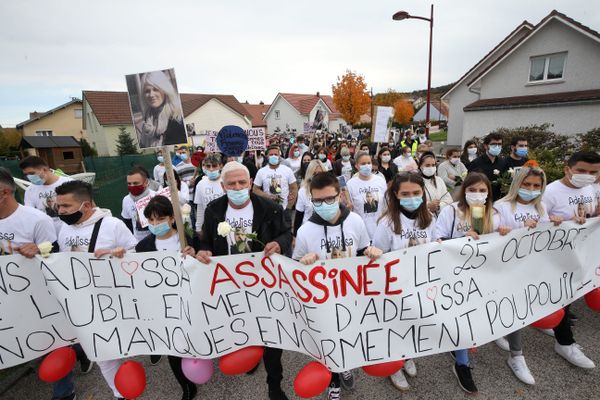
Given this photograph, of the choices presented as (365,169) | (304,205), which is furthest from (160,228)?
(365,169)

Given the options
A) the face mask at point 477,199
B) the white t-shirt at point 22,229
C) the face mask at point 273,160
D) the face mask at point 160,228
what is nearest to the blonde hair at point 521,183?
the face mask at point 477,199

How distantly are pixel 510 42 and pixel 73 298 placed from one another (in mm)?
28492

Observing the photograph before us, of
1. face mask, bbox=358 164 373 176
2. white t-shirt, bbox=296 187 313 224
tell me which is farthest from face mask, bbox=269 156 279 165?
face mask, bbox=358 164 373 176

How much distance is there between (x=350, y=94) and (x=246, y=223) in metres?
35.5

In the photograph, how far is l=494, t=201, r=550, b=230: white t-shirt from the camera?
3121 millimetres

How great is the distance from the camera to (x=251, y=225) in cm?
296

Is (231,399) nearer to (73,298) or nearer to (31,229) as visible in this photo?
(73,298)

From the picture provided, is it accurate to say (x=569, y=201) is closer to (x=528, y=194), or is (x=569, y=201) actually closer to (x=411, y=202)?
(x=528, y=194)

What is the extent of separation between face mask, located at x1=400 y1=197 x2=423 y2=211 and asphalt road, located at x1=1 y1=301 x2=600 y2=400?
167 cm

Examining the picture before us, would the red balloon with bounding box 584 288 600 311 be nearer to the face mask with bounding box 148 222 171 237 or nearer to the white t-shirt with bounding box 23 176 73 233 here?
the face mask with bounding box 148 222 171 237

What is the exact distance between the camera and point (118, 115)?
33219mm

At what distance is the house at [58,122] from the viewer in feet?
124

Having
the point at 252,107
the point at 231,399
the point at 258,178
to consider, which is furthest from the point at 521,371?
the point at 252,107

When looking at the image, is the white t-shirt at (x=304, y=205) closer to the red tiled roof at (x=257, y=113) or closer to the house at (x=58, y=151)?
the house at (x=58, y=151)
